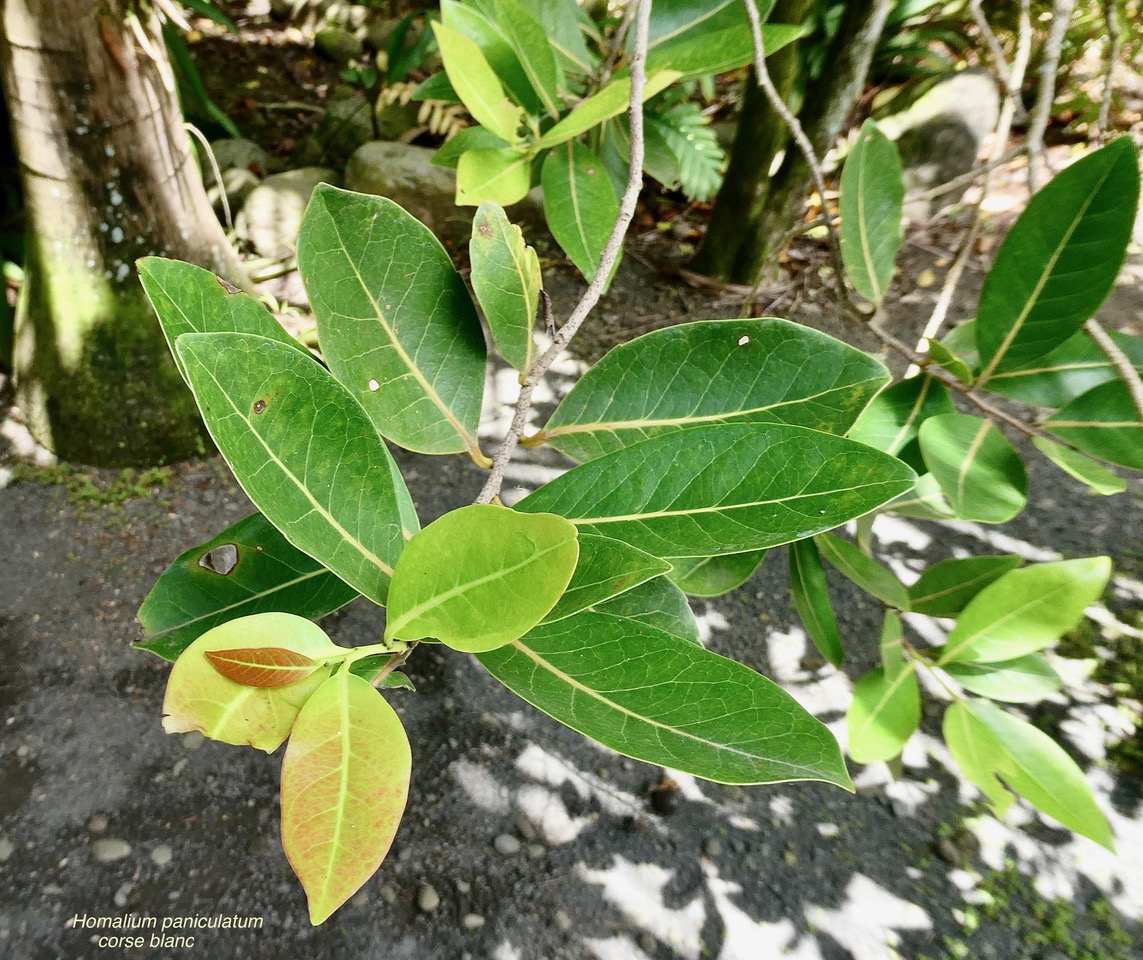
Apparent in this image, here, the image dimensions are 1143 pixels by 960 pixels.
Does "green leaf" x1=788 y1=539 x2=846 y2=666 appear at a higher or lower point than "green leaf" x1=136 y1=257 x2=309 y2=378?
lower

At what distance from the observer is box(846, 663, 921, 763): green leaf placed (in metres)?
0.96

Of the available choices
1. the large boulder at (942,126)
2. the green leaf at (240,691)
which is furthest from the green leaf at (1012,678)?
the large boulder at (942,126)

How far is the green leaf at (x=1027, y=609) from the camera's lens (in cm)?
86

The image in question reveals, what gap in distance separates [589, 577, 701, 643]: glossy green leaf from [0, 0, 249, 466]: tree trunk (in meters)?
1.48

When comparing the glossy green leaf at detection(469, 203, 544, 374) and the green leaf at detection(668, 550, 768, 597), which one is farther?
the green leaf at detection(668, 550, 768, 597)

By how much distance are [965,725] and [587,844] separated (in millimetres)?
861

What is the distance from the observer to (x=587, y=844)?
1.48m

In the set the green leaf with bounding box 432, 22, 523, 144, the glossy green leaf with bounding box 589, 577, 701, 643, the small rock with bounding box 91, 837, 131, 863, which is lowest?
the small rock with bounding box 91, 837, 131, 863

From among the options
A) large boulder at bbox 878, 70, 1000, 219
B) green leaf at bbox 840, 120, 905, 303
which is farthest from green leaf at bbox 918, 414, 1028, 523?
large boulder at bbox 878, 70, 1000, 219

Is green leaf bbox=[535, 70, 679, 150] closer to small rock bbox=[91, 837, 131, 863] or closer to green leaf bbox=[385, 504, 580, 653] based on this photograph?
green leaf bbox=[385, 504, 580, 653]

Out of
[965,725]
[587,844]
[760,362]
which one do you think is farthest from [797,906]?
[760,362]

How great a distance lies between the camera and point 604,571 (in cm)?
41

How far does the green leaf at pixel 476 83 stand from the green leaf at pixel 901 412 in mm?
480

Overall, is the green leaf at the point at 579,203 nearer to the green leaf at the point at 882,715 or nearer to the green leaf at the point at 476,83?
the green leaf at the point at 476,83
